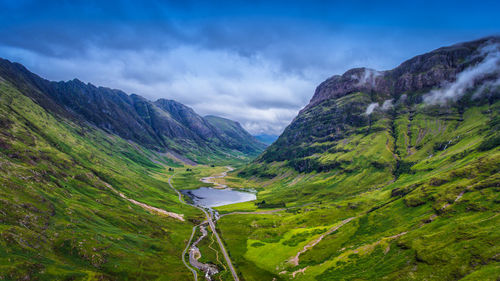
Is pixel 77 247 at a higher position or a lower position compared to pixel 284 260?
higher

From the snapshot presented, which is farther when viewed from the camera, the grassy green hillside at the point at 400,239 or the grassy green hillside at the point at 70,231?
the grassy green hillside at the point at 70,231

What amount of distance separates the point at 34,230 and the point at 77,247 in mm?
16960

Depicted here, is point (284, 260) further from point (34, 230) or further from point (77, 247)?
point (34, 230)

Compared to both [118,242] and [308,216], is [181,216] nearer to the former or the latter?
[118,242]

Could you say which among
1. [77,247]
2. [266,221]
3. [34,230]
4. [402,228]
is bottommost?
[266,221]

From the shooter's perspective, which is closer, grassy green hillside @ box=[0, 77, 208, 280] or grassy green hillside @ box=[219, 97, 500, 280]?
grassy green hillside @ box=[219, 97, 500, 280]

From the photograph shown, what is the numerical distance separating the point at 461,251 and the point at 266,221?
122 m

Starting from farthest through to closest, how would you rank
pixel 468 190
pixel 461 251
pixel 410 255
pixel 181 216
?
pixel 181 216 → pixel 468 190 → pixel 410 255 → pixel 461 251

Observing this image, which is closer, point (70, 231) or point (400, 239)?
point (400, 239)

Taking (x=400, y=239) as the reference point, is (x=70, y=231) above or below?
above

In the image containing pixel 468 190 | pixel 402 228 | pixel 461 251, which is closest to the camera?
pixel 461 251

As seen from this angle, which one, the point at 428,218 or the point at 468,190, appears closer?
the point at 428,218

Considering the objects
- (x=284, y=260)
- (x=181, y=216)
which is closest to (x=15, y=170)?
(x=181, y=216)

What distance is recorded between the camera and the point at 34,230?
305 feet
